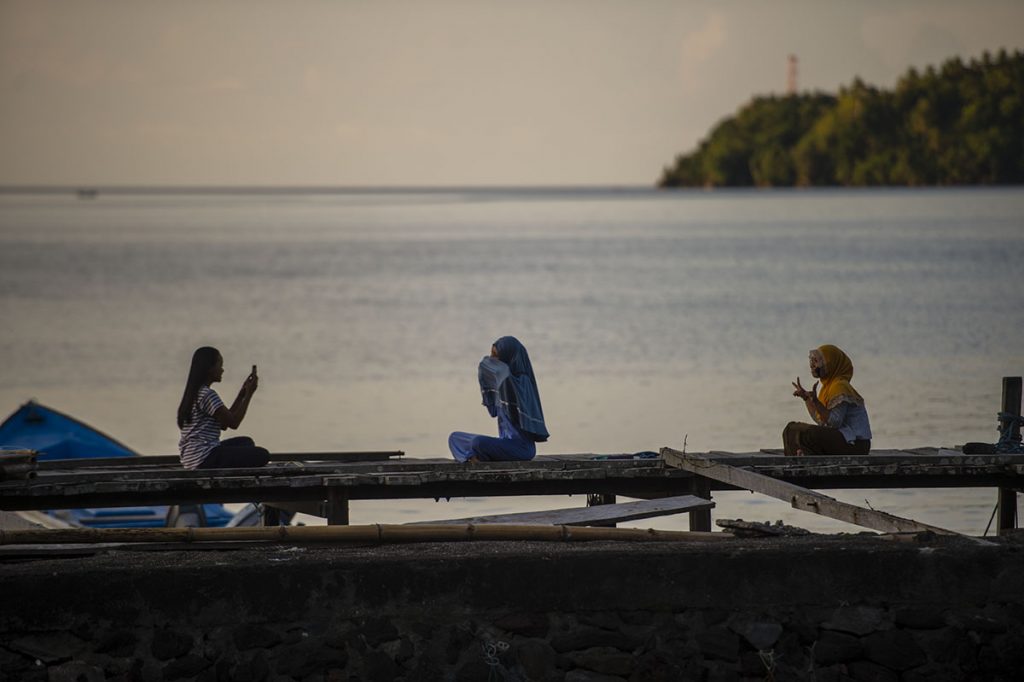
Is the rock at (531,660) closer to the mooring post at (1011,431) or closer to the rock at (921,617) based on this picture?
the rock at (921,617)

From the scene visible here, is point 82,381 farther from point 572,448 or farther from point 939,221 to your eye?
point 939,221

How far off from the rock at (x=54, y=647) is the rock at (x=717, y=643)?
2774 mm

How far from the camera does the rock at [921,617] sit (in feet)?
22.6

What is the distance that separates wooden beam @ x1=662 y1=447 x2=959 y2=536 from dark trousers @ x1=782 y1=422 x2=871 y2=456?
0.86 m

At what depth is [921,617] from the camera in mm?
6902

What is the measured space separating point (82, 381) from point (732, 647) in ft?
83.2

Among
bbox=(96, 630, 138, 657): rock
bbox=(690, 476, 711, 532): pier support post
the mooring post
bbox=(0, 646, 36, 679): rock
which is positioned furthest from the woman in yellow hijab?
bbox=(0, 646, 36, 679): rock

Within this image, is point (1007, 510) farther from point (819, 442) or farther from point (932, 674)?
point (932, 674)

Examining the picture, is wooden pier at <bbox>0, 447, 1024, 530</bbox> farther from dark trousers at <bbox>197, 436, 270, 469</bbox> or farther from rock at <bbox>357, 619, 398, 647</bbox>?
rock at <bbox>357, 619, 398, 647</bbox>

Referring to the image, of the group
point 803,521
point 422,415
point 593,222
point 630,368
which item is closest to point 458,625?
point 803,521

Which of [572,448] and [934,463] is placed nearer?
[934,463]

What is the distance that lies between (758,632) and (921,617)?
751 millimetres

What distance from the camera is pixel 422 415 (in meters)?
24.2

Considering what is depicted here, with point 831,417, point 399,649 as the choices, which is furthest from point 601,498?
point 399,649
